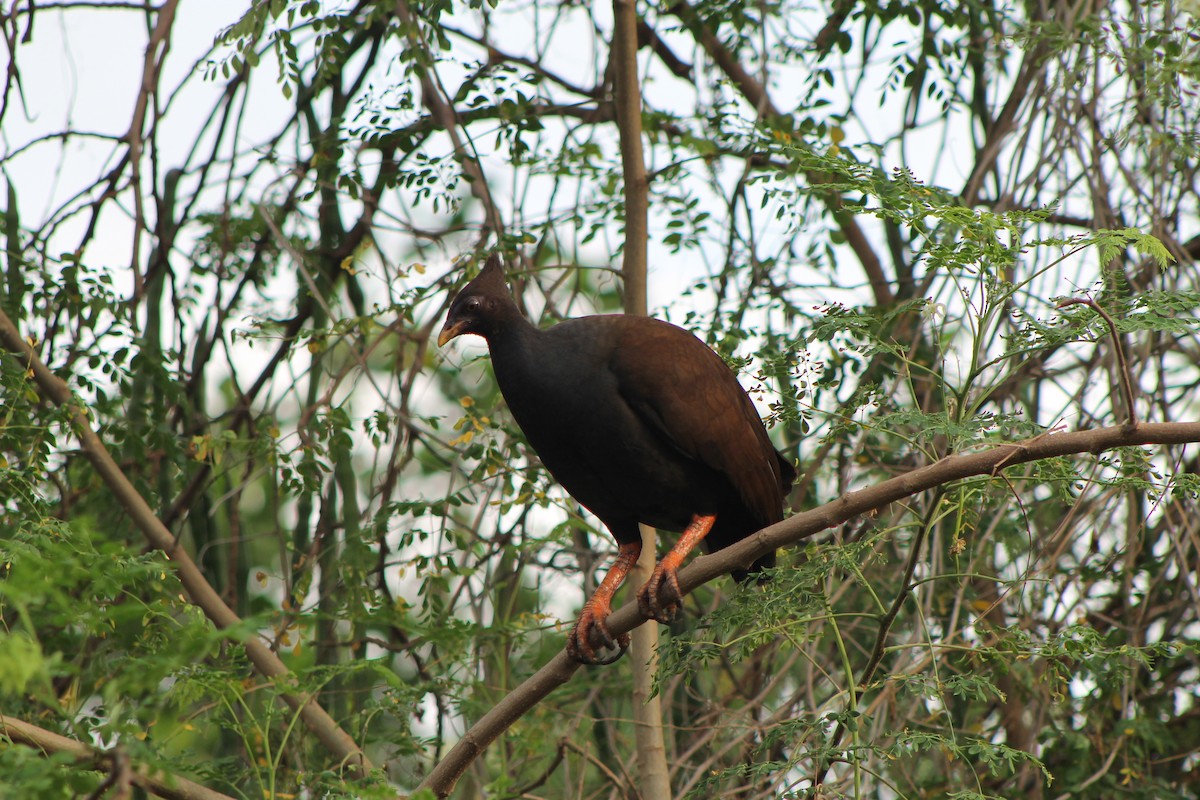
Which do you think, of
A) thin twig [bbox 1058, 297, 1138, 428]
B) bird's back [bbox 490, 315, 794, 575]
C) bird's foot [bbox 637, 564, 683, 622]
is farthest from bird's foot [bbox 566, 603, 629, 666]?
thin twig [bbox 1058, 297, 1138, 428]

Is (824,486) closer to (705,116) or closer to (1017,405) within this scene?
(1017,405)

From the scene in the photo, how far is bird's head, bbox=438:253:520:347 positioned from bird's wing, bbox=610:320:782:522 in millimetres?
355

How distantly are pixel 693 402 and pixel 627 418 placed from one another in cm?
19

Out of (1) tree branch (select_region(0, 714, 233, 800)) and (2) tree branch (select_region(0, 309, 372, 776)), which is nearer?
(1) tree branch (select_region(0, 714, 233, 800))

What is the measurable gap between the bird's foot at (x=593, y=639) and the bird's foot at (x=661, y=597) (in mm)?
156

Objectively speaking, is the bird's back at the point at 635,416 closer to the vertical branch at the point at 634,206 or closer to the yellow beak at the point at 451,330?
the yellow beak at the point at 451,330

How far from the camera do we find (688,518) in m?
3.69

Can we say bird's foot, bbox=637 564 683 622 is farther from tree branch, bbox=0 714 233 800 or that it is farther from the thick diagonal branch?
tree branch, bbox=0 714 233 800

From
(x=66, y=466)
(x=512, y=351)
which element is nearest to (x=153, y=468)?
(x=66, y=466)

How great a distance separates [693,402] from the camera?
3.45m

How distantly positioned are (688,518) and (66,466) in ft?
7.39

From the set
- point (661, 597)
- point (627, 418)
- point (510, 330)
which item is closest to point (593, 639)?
point (661, 597)

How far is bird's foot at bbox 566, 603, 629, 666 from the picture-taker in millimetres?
3372

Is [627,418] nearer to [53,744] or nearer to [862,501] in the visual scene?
[862,501]
